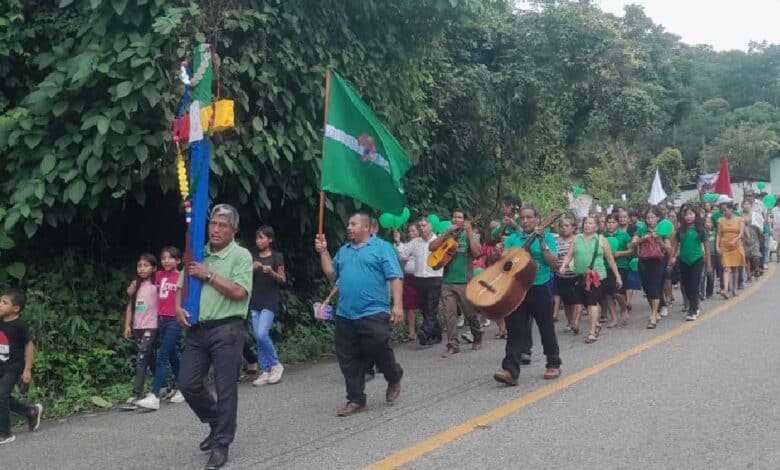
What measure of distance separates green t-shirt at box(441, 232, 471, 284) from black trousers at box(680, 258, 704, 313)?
3.87 metres

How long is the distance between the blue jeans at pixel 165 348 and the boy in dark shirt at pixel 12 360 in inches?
43.8

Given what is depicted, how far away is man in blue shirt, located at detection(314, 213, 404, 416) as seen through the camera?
22.2 ft

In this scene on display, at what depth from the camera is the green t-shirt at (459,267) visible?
10.2 m

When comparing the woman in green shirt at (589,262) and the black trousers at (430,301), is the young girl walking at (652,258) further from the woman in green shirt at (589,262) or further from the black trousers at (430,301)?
the black trousers at (430,301)

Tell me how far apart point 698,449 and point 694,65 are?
58567 mm

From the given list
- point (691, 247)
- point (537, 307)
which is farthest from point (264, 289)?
point (691, 247)

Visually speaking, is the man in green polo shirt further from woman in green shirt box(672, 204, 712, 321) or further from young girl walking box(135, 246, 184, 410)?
woman in green shirt box(672, 204, 712, 321)

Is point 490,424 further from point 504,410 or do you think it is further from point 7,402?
point 7,402

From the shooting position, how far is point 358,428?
6.29m

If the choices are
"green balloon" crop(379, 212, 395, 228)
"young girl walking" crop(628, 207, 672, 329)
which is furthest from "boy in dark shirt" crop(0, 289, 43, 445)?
"young girl walking" crop(628, 207, 672, 329)

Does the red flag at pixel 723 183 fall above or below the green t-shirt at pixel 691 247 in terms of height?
above

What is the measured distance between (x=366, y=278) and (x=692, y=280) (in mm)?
7231

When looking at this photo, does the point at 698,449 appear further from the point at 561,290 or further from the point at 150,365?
the point at 561,290

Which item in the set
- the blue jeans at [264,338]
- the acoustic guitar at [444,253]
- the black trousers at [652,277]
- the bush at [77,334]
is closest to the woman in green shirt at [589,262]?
the black trousers at [652,277]
